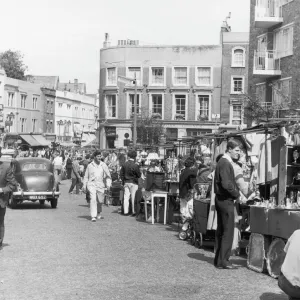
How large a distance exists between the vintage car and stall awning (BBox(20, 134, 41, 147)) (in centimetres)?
4879

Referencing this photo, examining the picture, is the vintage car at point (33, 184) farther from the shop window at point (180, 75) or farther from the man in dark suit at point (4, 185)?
the shop window at point (180, 75)

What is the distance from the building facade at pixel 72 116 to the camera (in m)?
97.6

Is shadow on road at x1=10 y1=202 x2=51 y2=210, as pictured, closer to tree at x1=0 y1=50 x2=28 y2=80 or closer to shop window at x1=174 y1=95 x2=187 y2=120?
shop window at x1=174 y1=95 x2=187 y2=120

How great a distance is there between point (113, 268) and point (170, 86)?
53092mm

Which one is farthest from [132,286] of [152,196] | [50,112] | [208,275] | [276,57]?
[50,112]

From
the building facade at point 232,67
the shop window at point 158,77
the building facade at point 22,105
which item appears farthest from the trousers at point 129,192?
the building facade at point 22,105

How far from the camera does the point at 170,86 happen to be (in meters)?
63.5

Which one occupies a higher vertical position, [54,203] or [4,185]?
[4,185]

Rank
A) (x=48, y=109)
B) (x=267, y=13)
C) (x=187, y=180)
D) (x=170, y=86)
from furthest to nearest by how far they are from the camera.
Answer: (x=48, y=109) < (x=170, y=86) < (x=267, y=13) < (x=187, y=180)

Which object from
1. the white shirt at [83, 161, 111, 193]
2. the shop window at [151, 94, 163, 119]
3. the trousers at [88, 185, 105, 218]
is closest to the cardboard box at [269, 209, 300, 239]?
the trousers at [88, 185, 105, 218]

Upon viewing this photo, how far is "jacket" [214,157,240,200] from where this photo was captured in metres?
11.2

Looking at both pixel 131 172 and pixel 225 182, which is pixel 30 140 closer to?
pixel 131 172

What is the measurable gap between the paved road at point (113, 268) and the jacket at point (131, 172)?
3219 mm

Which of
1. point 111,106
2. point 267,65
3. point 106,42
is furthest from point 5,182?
point 106,42
